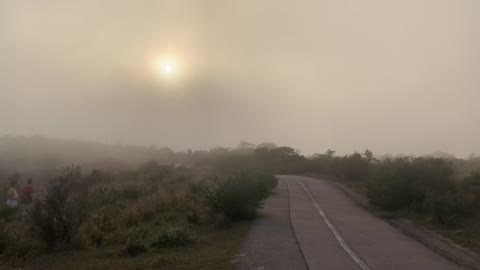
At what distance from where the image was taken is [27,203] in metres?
21.2

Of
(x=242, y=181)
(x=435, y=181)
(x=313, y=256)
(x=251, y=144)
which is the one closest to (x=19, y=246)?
(x=313, y=256)

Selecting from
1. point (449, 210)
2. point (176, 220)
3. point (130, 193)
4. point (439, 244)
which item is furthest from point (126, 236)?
point (130, 193)

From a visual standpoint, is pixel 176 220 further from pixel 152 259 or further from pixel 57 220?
pixel 152 259

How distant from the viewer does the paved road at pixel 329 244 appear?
10.7m

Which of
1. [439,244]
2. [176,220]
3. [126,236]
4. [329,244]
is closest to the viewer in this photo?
[329,244]

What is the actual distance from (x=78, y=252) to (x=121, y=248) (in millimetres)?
1137

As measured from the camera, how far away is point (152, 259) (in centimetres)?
1091

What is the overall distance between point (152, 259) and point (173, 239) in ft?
7.40

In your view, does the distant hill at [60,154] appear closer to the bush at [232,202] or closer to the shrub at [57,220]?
the bush at [232,202]

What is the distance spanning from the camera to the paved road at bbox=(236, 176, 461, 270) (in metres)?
10.7

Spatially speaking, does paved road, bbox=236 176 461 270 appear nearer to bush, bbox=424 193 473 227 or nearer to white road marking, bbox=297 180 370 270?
white road marking, bbox=297 180 370 270

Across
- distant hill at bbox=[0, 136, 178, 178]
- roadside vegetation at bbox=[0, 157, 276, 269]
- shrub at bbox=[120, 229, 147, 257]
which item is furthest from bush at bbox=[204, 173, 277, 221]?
distant hill at bbox=[0, 136, 178, 178]

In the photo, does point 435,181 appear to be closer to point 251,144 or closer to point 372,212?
point 372,212

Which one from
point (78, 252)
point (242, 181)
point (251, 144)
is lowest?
point (78, 252)
